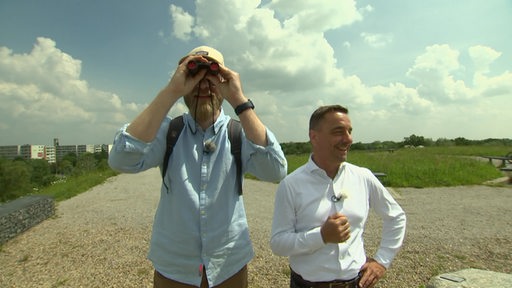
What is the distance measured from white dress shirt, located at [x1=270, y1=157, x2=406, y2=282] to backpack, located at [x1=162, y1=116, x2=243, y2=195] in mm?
411

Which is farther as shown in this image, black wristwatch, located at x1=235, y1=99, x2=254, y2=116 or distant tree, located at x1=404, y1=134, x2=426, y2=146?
distant tree, located at x1=404, y1=134, x2=426, y2=146

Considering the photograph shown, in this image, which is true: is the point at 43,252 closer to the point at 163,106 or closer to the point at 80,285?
the point at 80,285

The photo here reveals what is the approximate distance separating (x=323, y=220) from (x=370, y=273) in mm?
499

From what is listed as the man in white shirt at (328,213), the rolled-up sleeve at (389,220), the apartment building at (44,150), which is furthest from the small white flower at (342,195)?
the apartment building at (44,150)

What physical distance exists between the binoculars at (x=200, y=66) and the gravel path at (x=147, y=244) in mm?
4116

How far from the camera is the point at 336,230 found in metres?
2.03

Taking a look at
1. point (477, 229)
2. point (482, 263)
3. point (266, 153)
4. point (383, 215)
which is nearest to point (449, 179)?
point (477, 229)

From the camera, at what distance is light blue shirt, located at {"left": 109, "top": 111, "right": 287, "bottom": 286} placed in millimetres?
2031

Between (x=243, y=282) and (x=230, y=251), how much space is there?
0.31m

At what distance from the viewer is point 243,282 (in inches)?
89.3

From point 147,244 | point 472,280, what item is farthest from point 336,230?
point 147,244

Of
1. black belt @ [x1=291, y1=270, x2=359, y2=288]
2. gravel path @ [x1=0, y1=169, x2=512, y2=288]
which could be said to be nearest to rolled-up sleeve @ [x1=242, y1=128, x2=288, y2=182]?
black belt @ [x1=291, y1=270, x2=359, y2=288]

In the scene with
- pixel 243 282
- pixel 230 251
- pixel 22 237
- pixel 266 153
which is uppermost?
pixel 266 153

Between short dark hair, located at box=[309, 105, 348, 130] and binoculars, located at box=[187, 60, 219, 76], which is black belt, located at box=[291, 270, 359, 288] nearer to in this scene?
short dark hair, located at box=[309, 105, 348, 130]
